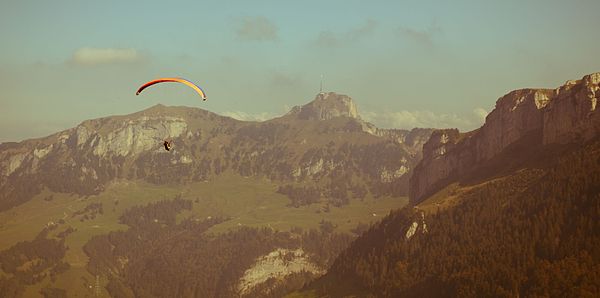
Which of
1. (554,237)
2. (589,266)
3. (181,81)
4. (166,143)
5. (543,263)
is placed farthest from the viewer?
(554,237)

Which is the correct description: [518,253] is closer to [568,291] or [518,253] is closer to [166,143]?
[568,291]

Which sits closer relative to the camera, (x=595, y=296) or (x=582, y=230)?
(x=595, y=296)

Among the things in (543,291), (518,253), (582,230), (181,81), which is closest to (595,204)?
(582,230)

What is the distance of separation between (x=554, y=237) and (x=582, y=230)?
9631 mm

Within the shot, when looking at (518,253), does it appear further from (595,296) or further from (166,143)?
(166,143)

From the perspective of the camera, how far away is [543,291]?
172250 mm

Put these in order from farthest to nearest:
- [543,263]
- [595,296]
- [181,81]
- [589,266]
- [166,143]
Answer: [543,263], [589,266], [595,296], [181,81], [166,143]

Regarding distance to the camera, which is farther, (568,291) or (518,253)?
(518,253)

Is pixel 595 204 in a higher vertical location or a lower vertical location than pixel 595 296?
higher

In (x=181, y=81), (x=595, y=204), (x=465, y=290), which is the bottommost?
(x=465, y=290)

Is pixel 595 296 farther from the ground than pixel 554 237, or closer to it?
closer to it

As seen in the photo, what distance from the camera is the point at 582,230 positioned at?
189 m

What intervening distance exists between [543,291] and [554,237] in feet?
97.0

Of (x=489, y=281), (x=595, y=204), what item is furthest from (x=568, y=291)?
(x=595, y=204)
